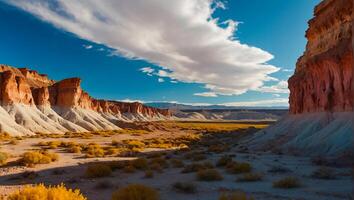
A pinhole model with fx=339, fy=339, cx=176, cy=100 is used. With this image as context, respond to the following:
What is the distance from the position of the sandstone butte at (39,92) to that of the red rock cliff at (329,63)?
200 feet

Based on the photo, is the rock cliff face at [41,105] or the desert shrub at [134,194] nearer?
the desert shrub at [134,194]

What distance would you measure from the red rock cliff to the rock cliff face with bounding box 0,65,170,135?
1821 inches

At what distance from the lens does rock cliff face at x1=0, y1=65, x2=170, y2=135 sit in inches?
2635

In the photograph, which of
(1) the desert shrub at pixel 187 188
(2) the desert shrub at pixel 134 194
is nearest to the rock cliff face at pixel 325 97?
(1) the desert shrub at pixel 187 188

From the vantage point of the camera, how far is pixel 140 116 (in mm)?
194875

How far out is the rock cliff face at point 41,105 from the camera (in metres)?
66.9

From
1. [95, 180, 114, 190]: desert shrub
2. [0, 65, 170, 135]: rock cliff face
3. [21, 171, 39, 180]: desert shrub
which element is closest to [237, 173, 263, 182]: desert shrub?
[95, 180, 114, 190]: desert shrub

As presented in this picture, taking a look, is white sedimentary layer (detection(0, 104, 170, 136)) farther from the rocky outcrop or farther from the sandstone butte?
the sandstone butte

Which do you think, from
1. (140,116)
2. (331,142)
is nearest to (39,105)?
(331,142)

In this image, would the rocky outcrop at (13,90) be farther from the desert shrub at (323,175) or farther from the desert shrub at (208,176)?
the desert shrub at (323,175)

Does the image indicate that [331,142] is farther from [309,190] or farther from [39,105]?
[39,105]

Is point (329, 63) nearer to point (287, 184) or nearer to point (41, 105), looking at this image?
point (287, 184)

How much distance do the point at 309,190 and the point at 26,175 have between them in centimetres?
1280

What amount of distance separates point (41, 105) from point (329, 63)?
77220mm
